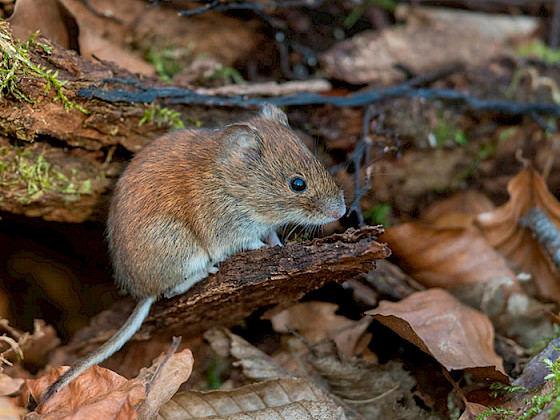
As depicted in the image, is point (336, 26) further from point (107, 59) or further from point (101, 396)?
point (101, 396)

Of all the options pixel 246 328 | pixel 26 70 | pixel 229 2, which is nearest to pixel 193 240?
pixel 246 328

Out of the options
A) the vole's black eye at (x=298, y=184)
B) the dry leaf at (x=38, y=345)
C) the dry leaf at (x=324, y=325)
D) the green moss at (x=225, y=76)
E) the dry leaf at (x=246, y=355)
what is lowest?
the dry leaf at (x=324, y=325)

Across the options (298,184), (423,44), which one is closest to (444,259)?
(298,184)

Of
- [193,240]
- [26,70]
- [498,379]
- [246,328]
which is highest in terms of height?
[26,70]

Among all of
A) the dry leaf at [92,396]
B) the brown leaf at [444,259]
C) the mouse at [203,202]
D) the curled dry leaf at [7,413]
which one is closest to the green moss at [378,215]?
the brown leaf at [444,259]

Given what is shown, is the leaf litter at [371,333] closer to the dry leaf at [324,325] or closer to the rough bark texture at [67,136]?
the dry leaf at [324,325]

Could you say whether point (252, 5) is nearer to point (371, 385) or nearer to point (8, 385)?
point (371, 385)

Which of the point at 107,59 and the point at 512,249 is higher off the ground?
the point at 107,59
